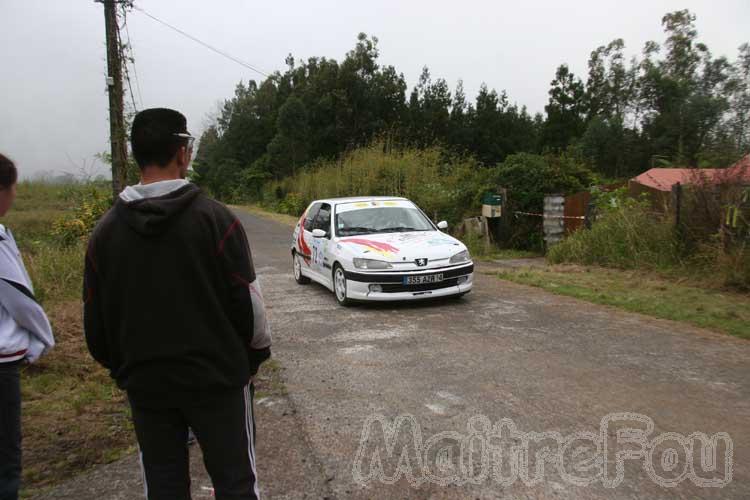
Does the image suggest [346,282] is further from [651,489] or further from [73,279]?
[651,489]

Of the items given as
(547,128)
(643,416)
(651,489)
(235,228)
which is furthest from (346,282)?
(547,128)

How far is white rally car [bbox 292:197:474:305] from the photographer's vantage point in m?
8.01

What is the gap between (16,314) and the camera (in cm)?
264

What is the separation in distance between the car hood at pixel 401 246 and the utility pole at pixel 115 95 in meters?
5.20

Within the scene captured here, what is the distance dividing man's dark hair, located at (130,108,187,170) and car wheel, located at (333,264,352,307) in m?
6.16

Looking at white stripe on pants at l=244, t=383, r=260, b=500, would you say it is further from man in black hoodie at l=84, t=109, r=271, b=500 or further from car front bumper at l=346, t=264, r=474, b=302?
car front bumper at l=346, t=264, r=474, b=302

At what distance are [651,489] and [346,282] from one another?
5489 millimetres

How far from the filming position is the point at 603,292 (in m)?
9.02

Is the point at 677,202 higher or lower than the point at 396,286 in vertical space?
higher

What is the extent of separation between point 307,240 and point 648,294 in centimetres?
553

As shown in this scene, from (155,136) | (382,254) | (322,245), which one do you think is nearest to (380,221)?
(322,245)

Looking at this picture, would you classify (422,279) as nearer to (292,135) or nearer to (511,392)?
(511,392)

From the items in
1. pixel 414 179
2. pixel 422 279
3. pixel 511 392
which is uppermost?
pixel 414 179

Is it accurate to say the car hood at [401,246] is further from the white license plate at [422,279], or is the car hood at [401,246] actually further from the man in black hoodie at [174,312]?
the man in black hoodie at [174,312]
